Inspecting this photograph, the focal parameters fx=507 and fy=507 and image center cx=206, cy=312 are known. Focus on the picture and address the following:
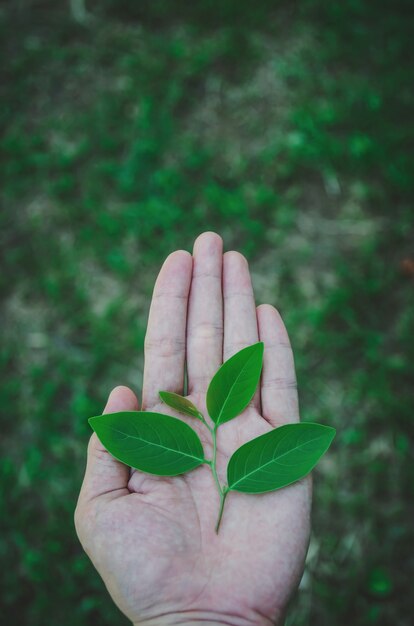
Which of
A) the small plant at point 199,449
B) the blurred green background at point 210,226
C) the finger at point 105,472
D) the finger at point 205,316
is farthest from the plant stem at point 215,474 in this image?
the blurred green background at point 210,226

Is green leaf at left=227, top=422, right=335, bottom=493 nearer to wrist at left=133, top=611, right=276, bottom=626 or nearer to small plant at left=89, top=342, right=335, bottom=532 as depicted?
small plant at left=89, top=342, right=335, bottom=532

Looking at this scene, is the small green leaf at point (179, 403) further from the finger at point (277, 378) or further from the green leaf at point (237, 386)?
the finger at point (277, 378)

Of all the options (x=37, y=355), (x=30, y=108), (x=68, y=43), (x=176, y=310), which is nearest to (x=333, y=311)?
(x=176, y=310)

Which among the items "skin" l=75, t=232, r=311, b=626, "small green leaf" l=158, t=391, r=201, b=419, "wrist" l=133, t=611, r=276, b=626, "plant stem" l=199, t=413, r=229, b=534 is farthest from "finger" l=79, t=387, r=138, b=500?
"wrist" l=133, t=611, r=276, b=626

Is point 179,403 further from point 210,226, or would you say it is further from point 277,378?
point 210,226

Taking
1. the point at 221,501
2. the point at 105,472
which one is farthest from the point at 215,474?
the point at 105,472

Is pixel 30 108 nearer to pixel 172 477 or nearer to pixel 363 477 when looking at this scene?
pixel 172 477
